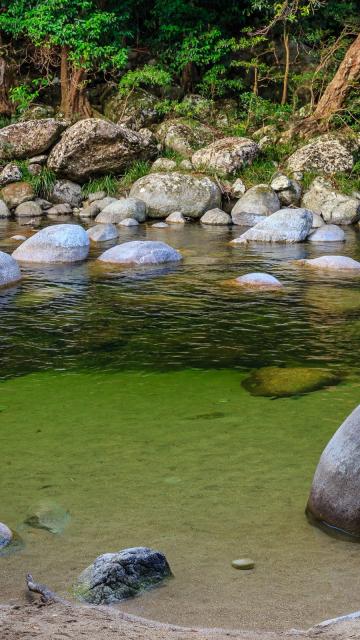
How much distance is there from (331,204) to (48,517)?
13.4 meters

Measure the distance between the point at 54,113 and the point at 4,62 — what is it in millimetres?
1946

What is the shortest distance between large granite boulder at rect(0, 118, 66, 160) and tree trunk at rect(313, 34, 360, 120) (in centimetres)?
634

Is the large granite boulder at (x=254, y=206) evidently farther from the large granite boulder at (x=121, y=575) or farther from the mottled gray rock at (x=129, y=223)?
the large granite boulder at (x=121, y=575)

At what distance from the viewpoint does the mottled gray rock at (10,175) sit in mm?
18016

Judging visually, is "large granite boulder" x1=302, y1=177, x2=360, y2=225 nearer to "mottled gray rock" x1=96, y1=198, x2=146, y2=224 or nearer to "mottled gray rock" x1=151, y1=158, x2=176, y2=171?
"mottled gray rock" x1=151, y1=158, x2=176, y2=171

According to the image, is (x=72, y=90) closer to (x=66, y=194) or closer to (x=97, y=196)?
(x=66, y=194)

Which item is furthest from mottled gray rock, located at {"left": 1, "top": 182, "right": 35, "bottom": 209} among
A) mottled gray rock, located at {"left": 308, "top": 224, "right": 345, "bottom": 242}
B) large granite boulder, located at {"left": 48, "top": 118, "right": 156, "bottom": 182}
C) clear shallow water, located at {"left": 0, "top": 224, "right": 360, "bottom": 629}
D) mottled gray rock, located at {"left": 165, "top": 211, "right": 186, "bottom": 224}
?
clear shallow water, located at {"left": 0, "top": 224, "right": 360, "bottom": 629}

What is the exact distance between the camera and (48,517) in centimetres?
386

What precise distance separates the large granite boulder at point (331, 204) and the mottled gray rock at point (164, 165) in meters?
3.36

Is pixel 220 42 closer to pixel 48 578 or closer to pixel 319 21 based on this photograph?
pixel 319 21

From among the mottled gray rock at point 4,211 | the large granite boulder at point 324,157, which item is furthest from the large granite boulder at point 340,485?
the large granite boulder at point 324,157

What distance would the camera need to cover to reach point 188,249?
41.6ft

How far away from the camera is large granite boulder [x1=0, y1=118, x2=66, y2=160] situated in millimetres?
18594

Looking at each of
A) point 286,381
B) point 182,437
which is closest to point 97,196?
point 286,381
